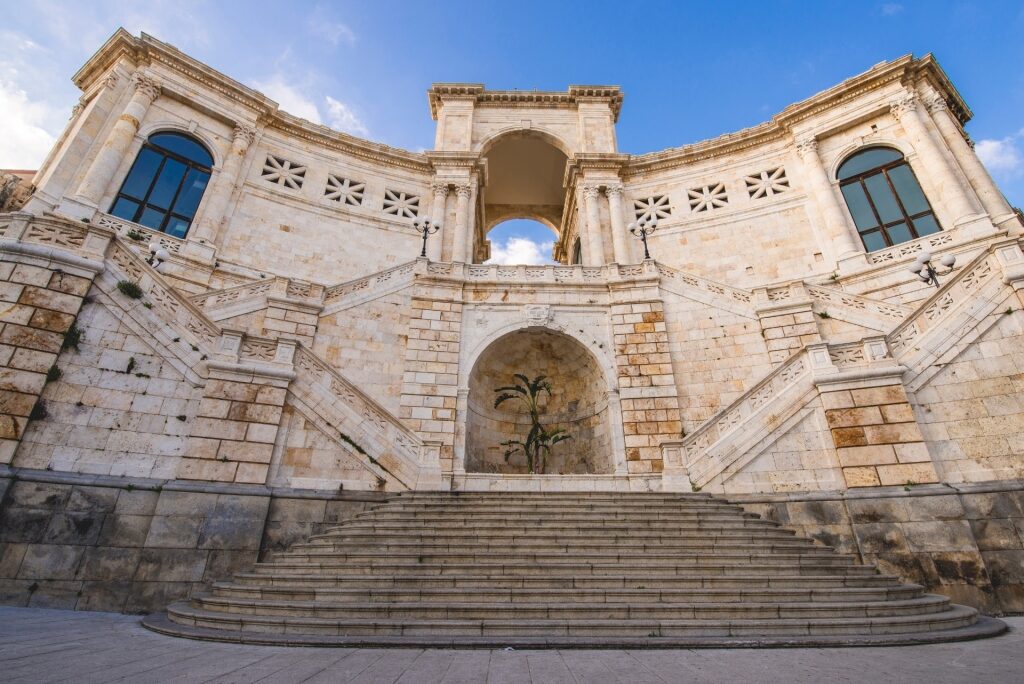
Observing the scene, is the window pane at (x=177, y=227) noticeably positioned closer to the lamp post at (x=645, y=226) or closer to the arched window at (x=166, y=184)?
the arched window at (x=166, y=184)

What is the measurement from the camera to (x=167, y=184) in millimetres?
19547

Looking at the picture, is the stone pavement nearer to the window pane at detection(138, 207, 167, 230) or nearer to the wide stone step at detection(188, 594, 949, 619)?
the wide stone step at detection(188, 594, 949, 619)

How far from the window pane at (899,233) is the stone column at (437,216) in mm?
20068

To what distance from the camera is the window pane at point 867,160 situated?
68.5 feet

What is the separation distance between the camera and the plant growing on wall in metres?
14.5

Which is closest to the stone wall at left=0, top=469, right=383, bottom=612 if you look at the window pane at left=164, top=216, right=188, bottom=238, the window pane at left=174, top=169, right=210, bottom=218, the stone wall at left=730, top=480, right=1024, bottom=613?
the stone wall at left=730, top=480, right=1024, bottom=613

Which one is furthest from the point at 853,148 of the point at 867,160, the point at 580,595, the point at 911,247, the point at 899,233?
the point at 580,595

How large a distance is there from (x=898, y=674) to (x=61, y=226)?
47.3 ft

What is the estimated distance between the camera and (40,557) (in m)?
7.22

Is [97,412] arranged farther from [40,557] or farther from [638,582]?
[638,582]

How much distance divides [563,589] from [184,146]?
24815 millimetres

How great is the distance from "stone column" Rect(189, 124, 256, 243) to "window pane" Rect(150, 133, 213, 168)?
0.89 m

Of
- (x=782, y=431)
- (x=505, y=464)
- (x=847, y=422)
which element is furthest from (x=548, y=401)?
(x=847, y=422)

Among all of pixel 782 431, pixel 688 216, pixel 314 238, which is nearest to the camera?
pixel 782 431
